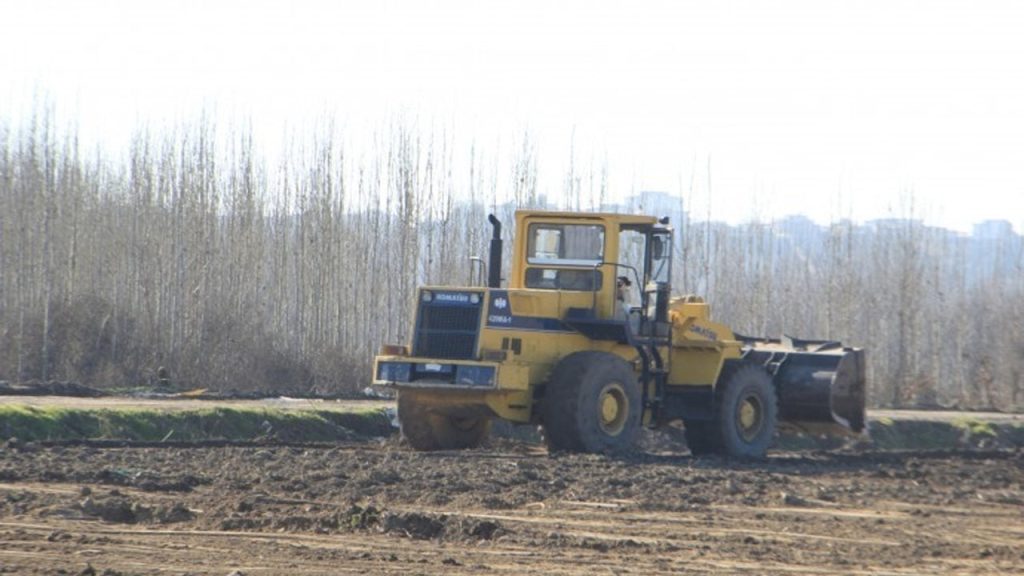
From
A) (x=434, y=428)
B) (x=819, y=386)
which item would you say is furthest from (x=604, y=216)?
(x=819, y=386)

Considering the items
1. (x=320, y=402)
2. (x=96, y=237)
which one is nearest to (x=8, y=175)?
(x=96, y=237)

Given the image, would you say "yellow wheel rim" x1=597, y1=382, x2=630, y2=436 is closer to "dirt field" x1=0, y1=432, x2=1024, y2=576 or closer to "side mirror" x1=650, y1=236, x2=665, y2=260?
"dirt field" x1=0, y1=432, x2=1024, y2=576

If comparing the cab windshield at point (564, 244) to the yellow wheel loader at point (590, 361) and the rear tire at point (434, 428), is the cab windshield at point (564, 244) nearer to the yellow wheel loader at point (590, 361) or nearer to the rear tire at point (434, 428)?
the yellow wheel loader at point (590, 361)

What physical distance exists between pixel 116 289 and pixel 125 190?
3385 millimetres

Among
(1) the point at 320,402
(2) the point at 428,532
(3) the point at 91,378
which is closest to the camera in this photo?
(2) the point at 428,532

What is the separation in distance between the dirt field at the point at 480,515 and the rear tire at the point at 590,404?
0.45 metres

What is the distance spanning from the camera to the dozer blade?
19375 mm

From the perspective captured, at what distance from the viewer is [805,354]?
66.1 feet

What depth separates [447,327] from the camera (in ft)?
56.2

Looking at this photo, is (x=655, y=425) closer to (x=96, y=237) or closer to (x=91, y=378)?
(x=91, y=378)

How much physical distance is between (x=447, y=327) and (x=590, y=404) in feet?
6.25

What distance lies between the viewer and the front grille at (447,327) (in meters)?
16.9

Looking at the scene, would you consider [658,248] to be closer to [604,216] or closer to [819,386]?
[604,216]

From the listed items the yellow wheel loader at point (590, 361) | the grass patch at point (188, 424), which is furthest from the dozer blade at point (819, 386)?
the grass patch at point (188, 424)
